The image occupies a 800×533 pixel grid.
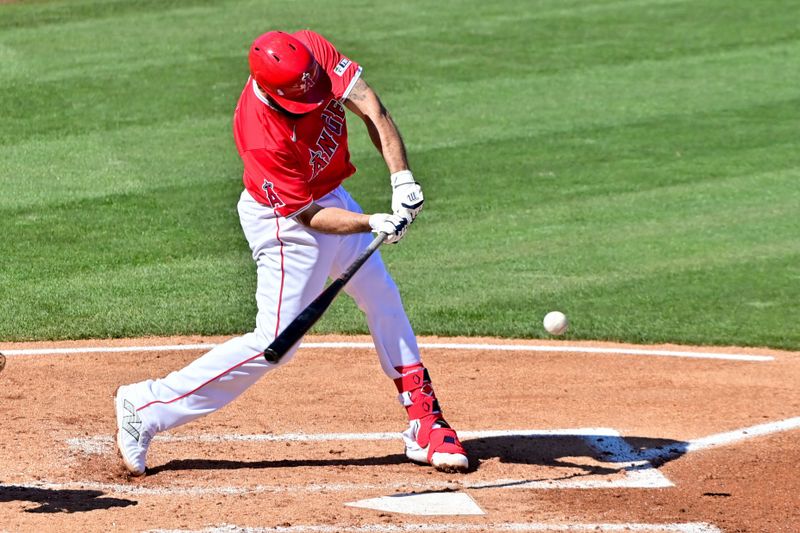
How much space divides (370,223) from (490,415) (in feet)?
5.53

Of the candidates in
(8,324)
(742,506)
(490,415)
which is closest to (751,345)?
(490,415)

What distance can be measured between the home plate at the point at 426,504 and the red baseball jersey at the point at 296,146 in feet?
4.04

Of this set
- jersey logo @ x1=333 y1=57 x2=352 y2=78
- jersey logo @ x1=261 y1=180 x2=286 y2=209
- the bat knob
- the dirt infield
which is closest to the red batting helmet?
jersey logo @ x1=333 y1=57 x2=352 y2=78

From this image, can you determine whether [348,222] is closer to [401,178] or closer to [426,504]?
[401,178]

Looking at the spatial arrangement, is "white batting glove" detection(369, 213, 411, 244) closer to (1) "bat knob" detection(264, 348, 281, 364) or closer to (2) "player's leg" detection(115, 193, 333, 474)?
(2) "player's leg" detection(115, 193, 333, 474)

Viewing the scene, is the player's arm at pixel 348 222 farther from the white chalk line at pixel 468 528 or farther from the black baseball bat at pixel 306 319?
the white chalk line at pixel 468 528

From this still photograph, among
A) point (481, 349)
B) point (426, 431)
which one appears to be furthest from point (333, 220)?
point (481, 349)

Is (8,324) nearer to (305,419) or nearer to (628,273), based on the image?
(305,419)

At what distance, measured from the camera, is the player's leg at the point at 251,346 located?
543 centimetres

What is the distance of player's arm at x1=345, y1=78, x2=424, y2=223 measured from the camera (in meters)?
5.32

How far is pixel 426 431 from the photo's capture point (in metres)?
5.75

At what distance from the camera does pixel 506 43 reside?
15711mm

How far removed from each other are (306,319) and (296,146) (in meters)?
0.72

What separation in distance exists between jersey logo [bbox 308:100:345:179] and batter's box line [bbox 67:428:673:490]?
136 centimetres
